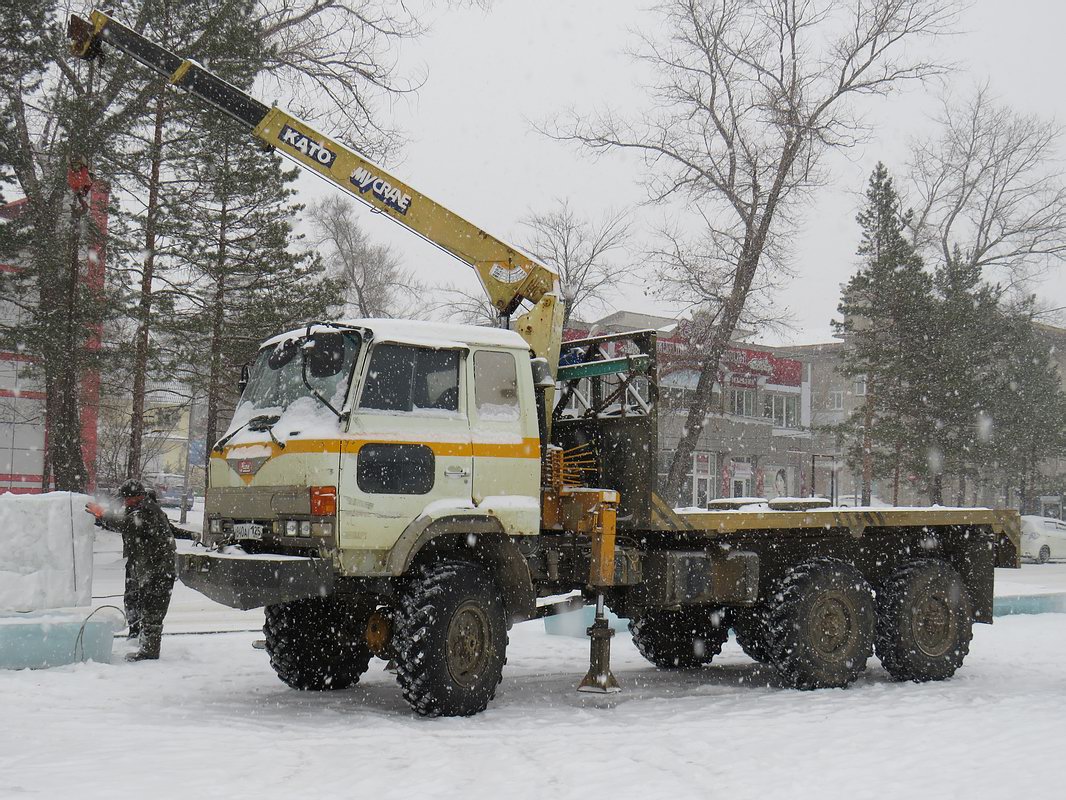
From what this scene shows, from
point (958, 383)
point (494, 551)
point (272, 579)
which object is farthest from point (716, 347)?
point (272, 579)

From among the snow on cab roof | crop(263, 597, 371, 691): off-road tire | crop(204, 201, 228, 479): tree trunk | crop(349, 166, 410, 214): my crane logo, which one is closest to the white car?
crop(204, 201, 228, 479): tree trunk

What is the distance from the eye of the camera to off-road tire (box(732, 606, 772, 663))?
10.1m

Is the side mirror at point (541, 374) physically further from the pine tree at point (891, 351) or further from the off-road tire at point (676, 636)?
the pine tree at point (891, 351)

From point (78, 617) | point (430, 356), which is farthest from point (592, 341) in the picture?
point (78, 617)

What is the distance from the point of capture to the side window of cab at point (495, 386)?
337 inches

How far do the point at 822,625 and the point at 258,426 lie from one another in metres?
5.32

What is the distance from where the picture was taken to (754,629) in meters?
10.5

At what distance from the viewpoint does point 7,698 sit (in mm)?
8125

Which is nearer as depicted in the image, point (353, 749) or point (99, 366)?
point (353, 749)

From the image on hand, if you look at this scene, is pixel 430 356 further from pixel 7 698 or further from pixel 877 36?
pixel 877 36

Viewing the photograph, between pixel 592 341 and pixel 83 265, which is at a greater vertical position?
pixel 83 265

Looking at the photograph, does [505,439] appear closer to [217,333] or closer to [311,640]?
[311,640]

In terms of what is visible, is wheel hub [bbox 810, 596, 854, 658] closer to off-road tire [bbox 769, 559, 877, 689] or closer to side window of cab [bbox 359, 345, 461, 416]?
off-road tire [bbox 769, 559, 877, 689]

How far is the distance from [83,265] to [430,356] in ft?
61.3
